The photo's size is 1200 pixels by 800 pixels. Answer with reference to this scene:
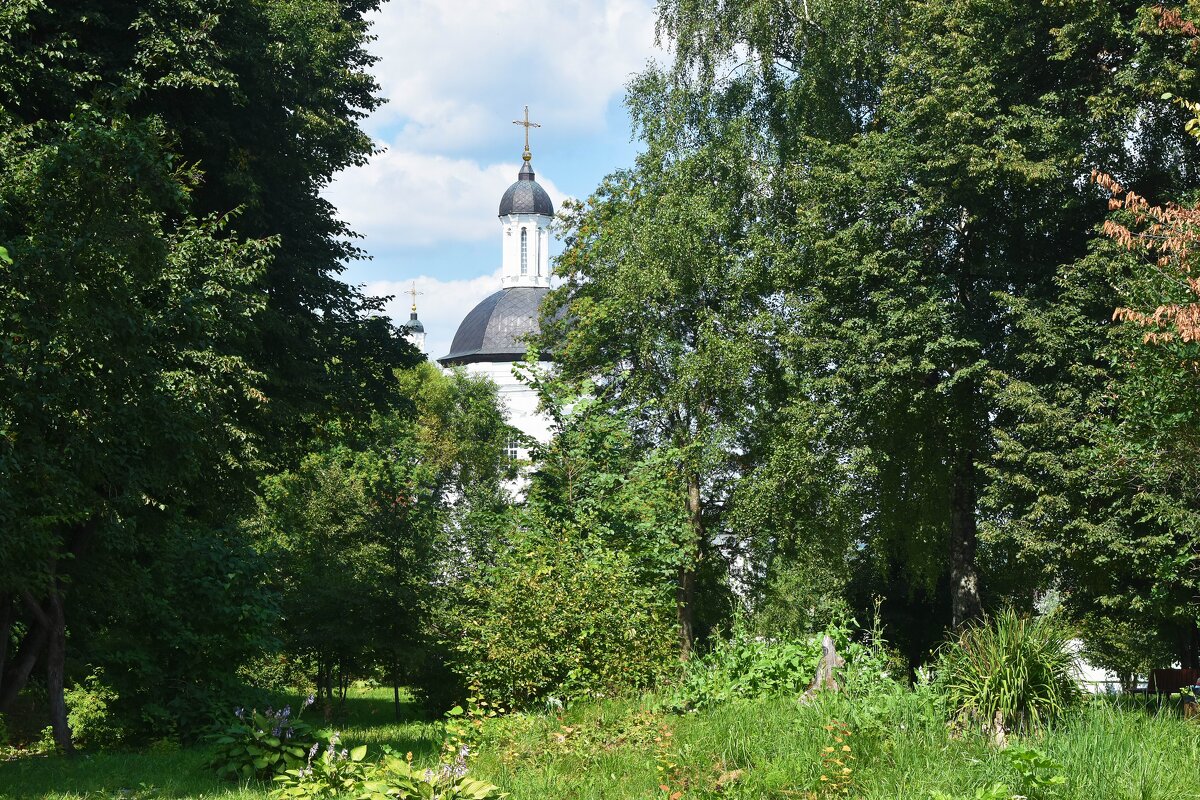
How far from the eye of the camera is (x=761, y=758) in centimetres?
750

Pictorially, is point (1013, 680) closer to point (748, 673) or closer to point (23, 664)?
point (748, 673)

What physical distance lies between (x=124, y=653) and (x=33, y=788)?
3577 mm

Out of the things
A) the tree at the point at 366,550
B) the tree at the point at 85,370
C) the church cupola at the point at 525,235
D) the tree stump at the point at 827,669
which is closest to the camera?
the tree stump at the point at 827,669

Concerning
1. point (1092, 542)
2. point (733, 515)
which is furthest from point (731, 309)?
point (1092, 542)

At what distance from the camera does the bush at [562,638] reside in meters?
11.1

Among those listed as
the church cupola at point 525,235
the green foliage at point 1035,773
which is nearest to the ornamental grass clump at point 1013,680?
the green foliage at point 1035,773

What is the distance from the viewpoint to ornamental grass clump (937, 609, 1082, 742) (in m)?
8.38

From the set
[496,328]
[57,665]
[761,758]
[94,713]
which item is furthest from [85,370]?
[496,328]

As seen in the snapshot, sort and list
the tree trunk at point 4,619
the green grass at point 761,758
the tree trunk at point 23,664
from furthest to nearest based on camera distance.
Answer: the tree trunk at point 23,664
the tree trunk at point 4,619
the green grass at point 761,758

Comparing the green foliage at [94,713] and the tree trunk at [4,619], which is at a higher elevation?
the tree trunk at [4,619]

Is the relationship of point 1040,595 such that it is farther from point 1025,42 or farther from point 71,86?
point 71,86

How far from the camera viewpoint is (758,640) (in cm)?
1070

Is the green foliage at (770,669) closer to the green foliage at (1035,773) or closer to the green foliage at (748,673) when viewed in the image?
the green foliage at (748,673)

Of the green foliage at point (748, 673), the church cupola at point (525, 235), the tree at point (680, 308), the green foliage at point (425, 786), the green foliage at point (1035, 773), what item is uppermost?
the church cupola at point (525, 235)
